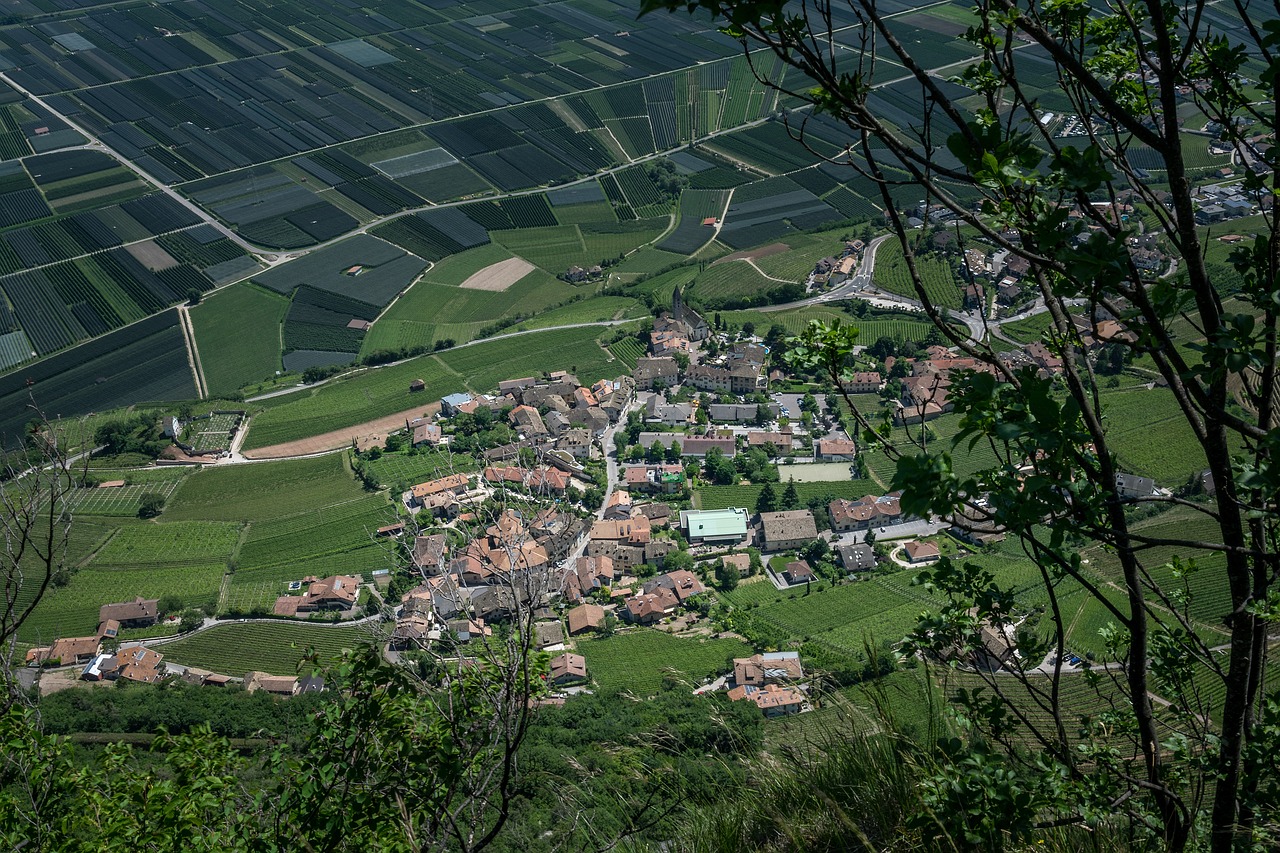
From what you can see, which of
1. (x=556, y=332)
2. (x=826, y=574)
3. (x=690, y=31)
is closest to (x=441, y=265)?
(x=556, y=332)

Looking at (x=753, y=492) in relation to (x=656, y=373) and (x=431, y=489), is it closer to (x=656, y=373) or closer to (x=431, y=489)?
(x=656, y=373)

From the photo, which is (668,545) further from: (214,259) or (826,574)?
(214,259)

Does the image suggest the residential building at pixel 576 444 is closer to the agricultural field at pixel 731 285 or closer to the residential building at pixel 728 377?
the residential building at pixel 728 377

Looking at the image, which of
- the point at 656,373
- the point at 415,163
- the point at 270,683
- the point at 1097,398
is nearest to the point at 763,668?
the point at 270,683

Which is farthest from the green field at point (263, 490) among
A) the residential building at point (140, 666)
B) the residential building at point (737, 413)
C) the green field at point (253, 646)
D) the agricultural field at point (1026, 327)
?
the agricultural field at point (1026, 327)

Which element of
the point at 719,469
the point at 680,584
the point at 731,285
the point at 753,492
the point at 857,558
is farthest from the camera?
Result: the point at 731,285
